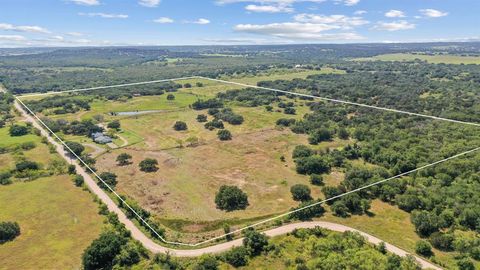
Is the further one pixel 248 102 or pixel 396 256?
pixel 248 102

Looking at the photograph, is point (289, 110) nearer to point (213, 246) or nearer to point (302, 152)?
point (302, 152)

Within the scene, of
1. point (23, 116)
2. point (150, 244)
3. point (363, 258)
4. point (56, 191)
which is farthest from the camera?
point (23, 116)

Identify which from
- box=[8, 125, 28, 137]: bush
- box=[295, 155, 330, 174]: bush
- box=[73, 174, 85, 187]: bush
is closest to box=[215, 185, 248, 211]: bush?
box=[295, 155, 330, 174]: bush

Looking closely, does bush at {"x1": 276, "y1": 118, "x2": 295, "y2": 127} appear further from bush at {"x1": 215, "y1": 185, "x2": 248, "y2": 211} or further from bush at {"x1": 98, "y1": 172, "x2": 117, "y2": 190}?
bush at {"x1": 98, "y1": 172, "x2": 117, "y2": 190}

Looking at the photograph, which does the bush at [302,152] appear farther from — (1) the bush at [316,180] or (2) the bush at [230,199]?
(2) the bush at [230,199]

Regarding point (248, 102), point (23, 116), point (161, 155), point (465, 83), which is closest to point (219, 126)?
point (161, 155)

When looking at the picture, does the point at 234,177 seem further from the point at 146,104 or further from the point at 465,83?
the point at 465,83
